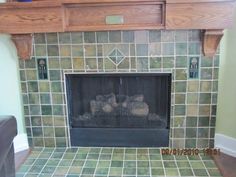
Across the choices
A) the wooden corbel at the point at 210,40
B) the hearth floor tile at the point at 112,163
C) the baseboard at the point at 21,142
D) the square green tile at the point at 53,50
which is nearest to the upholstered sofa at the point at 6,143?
the hearth floor tile at the point at 112,163

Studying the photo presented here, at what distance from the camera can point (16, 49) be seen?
2143mm

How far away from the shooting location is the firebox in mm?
2232

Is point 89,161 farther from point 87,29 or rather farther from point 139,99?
point 87,29

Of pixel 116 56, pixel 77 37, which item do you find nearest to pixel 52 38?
pixel 77 37

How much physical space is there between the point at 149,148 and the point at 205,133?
478mm

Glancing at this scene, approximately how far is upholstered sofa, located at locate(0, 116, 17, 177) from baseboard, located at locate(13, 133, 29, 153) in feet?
2.16

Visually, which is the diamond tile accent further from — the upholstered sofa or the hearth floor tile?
the upholstered sofa

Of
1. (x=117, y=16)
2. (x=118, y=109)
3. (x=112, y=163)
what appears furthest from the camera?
(x=118, y=109)

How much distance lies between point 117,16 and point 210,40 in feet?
2.31

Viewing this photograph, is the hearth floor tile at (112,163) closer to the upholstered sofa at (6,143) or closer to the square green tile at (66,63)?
the upholstered sofa at (6,143)

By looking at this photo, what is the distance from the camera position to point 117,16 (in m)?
1.91
